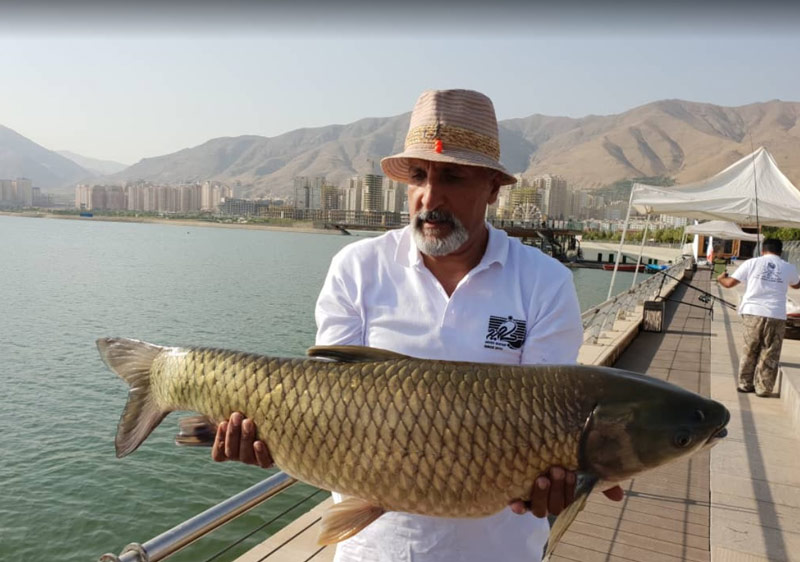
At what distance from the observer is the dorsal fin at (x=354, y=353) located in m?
2.14

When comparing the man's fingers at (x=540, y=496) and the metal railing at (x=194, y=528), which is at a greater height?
the man's fingers at (x=540, y=496)

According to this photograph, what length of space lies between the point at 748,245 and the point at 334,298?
67039mm

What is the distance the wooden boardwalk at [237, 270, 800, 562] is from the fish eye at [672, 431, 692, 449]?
10.3ft

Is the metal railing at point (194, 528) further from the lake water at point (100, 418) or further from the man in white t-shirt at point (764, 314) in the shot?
the man in white t-shirt at point (764, 314)

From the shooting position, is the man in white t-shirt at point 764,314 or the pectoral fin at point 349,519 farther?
the man in white t-shirt at point 764,314

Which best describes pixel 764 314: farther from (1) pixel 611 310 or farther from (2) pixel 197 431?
(2) pixel 197 431

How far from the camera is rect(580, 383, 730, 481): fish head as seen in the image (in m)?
1.97

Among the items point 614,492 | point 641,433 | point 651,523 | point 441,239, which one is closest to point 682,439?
point 641,433

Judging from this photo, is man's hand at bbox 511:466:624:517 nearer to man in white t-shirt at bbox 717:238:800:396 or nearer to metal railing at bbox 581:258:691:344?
metal railing at bbox 581:258:691:344

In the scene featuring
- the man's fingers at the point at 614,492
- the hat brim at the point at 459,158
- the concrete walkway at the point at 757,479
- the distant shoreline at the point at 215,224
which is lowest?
the distant shoreline at the point at 215,224

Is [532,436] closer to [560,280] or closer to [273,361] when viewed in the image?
[560,280]

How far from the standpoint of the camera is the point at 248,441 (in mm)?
2207

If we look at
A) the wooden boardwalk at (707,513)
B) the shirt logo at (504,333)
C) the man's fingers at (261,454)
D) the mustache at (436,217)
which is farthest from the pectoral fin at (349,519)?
the wooden boardwalk at (707,513)

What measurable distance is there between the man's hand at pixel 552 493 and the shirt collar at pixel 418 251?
767 mm
